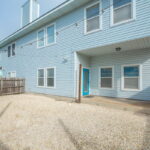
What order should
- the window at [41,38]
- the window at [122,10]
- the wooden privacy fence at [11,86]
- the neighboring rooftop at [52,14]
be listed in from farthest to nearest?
the window at [41,38] < the wooden privacy fence at [11,86] < the neighboring rooftop at [52,14] < the window at [122,10]

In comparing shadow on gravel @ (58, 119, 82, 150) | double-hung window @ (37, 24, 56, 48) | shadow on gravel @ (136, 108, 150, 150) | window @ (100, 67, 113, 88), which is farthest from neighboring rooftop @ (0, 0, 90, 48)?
shadow on gravel @ (58, 119, 82, 150)

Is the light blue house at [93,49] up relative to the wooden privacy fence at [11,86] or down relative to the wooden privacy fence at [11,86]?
up

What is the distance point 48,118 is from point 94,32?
15.9ft

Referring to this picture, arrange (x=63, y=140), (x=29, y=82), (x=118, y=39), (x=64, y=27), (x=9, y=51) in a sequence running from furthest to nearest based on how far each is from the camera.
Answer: (x=9, y=51) < (x=29, y=82) < (x=64, y=27) < (x=118, y=39) < (x=63, y=140)

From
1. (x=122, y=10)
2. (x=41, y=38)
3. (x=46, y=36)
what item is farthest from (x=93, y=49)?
(x=41, y=38)

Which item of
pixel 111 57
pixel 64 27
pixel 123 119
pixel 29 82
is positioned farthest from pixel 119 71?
pixel 29 82

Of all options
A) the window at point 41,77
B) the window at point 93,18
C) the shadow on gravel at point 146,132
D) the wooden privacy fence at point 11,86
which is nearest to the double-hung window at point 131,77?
the shadow on gravel at point 146,132

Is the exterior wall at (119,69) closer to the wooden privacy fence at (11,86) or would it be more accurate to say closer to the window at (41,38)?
the window at (41,38)

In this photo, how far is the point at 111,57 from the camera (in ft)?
22.5

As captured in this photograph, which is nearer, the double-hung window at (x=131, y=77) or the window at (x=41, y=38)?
the double-hung window at (x=131, y=77)

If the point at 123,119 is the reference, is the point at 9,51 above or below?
above

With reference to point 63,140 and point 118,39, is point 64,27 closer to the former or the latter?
point 118,39

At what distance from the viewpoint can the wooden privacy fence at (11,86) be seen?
8344 millimetres

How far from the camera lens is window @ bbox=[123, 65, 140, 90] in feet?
19.4
